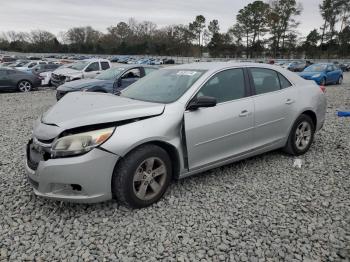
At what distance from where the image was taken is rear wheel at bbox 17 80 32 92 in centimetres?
1554

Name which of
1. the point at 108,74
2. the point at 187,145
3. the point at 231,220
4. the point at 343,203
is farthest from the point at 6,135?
the point at 343,203

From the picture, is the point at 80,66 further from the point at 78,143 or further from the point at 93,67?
the point at 78,143

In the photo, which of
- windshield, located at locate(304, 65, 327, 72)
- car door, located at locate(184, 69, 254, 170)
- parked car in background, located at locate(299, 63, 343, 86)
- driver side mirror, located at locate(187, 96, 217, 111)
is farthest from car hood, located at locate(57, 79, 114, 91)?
windshield, located at locate(304, 65, 327, 72)

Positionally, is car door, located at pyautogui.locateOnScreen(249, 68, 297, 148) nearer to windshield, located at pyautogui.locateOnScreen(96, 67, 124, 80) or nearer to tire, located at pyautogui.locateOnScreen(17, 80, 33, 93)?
windshield, located at pyautogui.locateOnScreen(96, 67, 124, 80)

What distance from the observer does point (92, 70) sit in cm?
1456

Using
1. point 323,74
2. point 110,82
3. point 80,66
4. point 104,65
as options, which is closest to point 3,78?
point 80,66

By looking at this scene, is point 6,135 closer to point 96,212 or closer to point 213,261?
point 96,212

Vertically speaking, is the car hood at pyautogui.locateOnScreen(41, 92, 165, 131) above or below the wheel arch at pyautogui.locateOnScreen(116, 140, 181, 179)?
above

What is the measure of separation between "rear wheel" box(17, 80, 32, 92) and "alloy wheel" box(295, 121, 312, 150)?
14.7 metres

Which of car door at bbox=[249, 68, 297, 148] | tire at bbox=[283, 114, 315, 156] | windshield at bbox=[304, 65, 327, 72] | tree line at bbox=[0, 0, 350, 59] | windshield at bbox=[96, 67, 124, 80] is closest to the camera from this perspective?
car door at bbox=[249, 68, 297, 148]

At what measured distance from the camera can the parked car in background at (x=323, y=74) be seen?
56.0 ft

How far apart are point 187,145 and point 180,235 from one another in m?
1.00

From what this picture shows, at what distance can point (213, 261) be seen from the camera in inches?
101

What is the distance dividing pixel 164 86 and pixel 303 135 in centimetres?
250
